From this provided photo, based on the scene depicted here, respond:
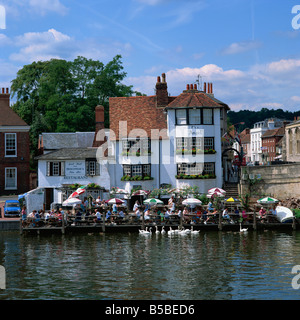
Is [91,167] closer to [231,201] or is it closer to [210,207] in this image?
[210,207]

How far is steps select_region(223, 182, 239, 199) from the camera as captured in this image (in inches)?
2262

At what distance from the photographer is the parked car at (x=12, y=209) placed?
53375 millimetres

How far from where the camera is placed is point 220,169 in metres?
58.5

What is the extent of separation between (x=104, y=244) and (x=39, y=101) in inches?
1586

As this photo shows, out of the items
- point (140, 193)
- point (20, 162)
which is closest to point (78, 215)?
point (140, 193)

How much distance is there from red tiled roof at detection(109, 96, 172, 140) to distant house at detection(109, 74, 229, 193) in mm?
149

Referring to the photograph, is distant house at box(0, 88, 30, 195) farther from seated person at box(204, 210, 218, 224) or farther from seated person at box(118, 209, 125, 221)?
seated person at box(204, 210, 218, 224)

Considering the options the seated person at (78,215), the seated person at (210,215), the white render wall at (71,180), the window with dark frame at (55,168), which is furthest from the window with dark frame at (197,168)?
the seated person at (78,215)

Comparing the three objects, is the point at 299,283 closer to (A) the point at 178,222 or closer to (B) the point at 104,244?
(B) the point at 104,244

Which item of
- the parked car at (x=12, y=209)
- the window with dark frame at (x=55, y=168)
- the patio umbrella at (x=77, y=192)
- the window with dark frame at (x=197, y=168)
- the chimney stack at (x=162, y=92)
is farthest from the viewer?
the chimney stack at (x=162, y=92)

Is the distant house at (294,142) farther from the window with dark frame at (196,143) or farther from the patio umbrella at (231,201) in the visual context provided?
the patio umbrella at (231,201)

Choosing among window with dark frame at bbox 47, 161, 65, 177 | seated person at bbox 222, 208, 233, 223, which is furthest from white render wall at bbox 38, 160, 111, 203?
seated person at bbox 222, 208, 233, 223

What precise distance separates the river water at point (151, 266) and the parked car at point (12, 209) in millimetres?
6432
